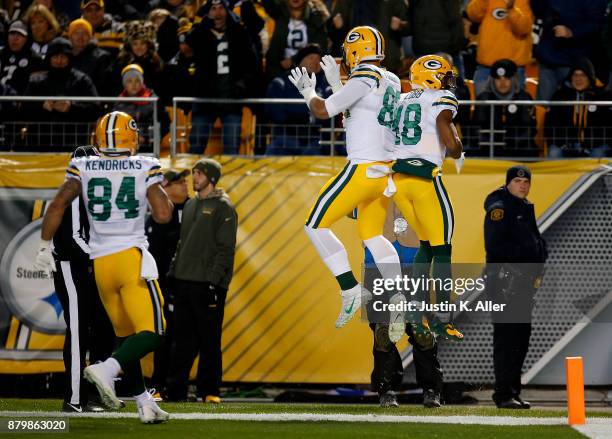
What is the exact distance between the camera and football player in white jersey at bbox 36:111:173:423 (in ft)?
33.6

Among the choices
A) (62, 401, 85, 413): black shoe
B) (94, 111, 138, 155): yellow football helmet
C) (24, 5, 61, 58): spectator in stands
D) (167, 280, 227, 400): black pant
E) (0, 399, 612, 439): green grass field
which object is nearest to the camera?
(0, 399, 612, 439): green grass field

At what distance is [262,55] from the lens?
15.3 meters

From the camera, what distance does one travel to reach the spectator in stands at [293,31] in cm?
1506

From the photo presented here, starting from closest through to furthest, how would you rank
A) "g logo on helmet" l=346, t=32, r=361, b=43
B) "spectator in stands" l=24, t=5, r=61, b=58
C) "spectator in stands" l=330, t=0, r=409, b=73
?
1. "g logo on helmet" l=346, t=32, r=361, b=43
2. "spectator in stands" l=330, t=0, r=409, b=73
3. "spectator in stands" l=24, t=5, r=61, b=58

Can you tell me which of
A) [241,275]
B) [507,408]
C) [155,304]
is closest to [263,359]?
[241,275]

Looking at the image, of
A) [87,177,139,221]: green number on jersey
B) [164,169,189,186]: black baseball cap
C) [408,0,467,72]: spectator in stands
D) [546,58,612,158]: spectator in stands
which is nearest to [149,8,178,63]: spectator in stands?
[164,169,189,186]: black baseball cap

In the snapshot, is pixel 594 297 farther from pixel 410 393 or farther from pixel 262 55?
pixel 262 55

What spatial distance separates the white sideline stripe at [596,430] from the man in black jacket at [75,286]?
380 cm

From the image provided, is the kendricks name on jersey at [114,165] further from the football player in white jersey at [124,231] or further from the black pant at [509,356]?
the black pant at [509,356]

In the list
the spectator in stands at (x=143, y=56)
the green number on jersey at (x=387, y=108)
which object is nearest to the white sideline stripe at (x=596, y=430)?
the green number on jersey at (x=387, y=108)

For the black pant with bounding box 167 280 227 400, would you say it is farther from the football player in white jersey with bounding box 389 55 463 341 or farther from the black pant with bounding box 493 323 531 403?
the football player in white jersey with bounding box 389 55 463 341

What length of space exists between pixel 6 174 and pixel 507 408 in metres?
5.41

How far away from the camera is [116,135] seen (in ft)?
34.2

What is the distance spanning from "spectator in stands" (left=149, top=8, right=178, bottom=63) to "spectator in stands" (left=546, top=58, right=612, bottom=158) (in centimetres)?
423
